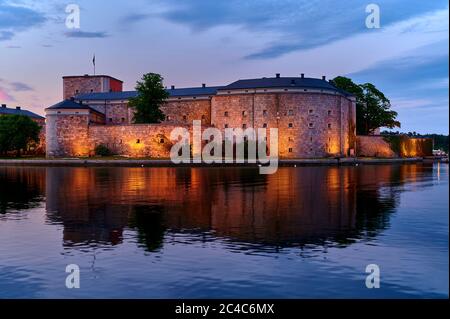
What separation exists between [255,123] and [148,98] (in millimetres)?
15887

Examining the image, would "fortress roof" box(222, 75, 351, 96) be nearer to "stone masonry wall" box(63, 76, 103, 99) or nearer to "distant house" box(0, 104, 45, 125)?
"stone masonry wall" box(63, 76, 103, 99)

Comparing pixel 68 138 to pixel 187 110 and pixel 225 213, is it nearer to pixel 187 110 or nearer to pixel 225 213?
pixel 187 110

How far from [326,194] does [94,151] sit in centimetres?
5283

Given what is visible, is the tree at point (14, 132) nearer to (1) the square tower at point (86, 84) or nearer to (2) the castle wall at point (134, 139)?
(2) the castle wall at point (134, 139)

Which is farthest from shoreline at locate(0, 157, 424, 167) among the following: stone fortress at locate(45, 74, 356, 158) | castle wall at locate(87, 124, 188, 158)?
stone fortress at locate(45, 74, 356, 158)

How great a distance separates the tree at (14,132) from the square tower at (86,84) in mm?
17606

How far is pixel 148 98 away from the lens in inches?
2921

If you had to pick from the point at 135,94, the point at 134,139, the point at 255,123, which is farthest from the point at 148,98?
the point at 255,123

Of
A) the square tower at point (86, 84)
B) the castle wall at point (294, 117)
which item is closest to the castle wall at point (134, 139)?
the castle wall at point (294, 117)

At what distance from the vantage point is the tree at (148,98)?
243 ft

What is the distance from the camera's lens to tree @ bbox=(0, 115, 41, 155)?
74.2m

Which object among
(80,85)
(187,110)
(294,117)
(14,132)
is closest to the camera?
(294,117)

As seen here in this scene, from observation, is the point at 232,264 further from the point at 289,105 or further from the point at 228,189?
the point at 289,105

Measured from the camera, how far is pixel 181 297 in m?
8.33
